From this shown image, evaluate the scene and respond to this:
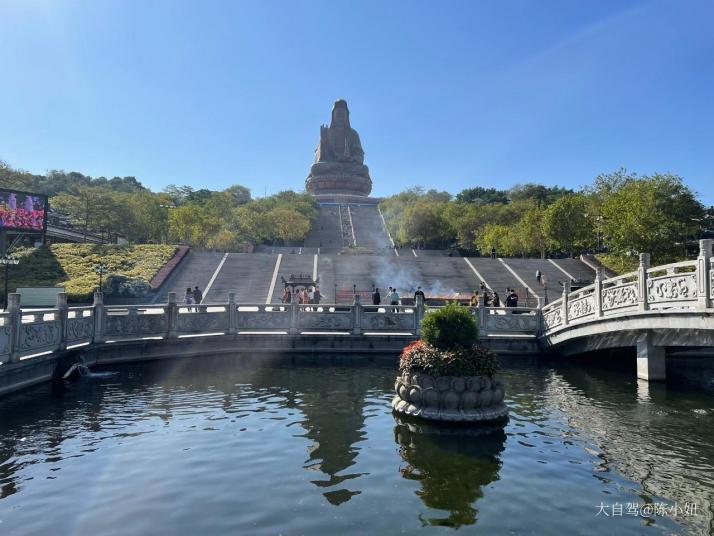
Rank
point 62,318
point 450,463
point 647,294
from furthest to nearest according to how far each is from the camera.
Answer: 1. point 62,318
2. point 647,294
3. point 450,463

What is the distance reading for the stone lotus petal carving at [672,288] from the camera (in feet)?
37.4

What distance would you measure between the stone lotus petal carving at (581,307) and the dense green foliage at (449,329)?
252 inches

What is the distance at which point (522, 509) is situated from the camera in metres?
6.37

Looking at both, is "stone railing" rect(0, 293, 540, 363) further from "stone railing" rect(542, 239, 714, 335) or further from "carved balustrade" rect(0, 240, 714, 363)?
"stone railing" rect(542, 239, 714, 335)

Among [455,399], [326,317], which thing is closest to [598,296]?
[455,399]

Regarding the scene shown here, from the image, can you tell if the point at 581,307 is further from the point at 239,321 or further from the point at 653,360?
the point at 239,321

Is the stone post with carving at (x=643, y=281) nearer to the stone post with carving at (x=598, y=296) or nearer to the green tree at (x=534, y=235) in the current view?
the stone post with carving at (x=598, y=296)

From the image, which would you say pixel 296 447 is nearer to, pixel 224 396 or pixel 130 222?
pixel 224 396

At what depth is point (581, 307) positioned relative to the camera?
15859mm

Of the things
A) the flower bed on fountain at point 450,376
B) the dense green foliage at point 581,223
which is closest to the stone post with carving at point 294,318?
the flower bed on fountain at point 450,376

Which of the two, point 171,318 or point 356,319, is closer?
point 171,318

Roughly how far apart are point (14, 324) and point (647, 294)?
48.3ft

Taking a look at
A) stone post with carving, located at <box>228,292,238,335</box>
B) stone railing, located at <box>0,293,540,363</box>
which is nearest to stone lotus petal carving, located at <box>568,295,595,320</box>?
stone railing, located at <box>0,293,540,363</box>

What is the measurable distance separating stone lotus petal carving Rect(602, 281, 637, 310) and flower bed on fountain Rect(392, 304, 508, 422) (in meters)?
5.51
